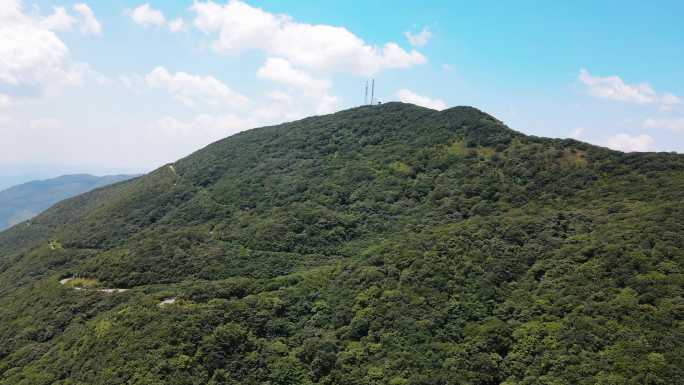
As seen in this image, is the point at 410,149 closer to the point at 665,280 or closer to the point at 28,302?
the point at 665,280

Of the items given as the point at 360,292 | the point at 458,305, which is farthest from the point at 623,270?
the point at 360,292

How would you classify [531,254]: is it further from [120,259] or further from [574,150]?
[120,259]

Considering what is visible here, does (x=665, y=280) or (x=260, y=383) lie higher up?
(x=665, y=280)

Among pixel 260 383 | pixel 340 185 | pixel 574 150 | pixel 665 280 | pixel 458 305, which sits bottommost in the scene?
pixel 260 383

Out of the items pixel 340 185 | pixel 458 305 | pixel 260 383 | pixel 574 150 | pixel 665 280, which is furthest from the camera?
pixel 340 185

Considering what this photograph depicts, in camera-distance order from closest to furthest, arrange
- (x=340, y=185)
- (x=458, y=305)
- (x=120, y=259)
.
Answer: (x=458, y=305) → (x=120, y=259) → (x=340, y=185)

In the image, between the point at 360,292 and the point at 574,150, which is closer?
the point at 360,292

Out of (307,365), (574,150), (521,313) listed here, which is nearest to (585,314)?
(521,313)
